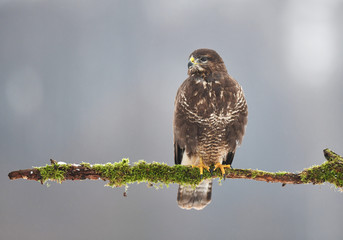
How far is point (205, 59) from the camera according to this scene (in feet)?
13.3

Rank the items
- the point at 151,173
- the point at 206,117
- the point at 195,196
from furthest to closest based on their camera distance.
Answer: the point at 195,196
the point at 206,117
the point at 151,173

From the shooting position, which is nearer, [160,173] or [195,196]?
[160,173]

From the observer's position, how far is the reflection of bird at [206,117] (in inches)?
154

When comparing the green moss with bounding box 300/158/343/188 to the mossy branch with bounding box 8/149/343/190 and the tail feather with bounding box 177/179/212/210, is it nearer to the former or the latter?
the mossy branch with bounding box 8/149/343/190

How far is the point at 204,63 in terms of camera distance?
13.3ft

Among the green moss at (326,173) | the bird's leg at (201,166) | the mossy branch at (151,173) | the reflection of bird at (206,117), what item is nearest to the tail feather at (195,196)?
the reflection of bird at (206,117)

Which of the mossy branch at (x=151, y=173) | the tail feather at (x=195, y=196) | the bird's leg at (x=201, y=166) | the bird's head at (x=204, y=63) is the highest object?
the bird's head at (x=204, y=63)

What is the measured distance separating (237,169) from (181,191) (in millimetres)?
841

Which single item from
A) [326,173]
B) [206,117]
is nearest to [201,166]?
[206,117]

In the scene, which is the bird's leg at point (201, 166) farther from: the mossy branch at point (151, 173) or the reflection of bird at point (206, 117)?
the mossy branch at point (151, 173)

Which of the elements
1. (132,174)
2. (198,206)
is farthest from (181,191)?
(132,174)

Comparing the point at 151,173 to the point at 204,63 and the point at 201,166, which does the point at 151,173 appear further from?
the point at 204,63

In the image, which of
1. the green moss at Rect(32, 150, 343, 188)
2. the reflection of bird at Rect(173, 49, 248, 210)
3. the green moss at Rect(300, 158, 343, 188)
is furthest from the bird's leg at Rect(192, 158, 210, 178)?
the green moss at Rect(300, 158, 343, 188)

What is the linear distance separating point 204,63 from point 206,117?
648 mm
